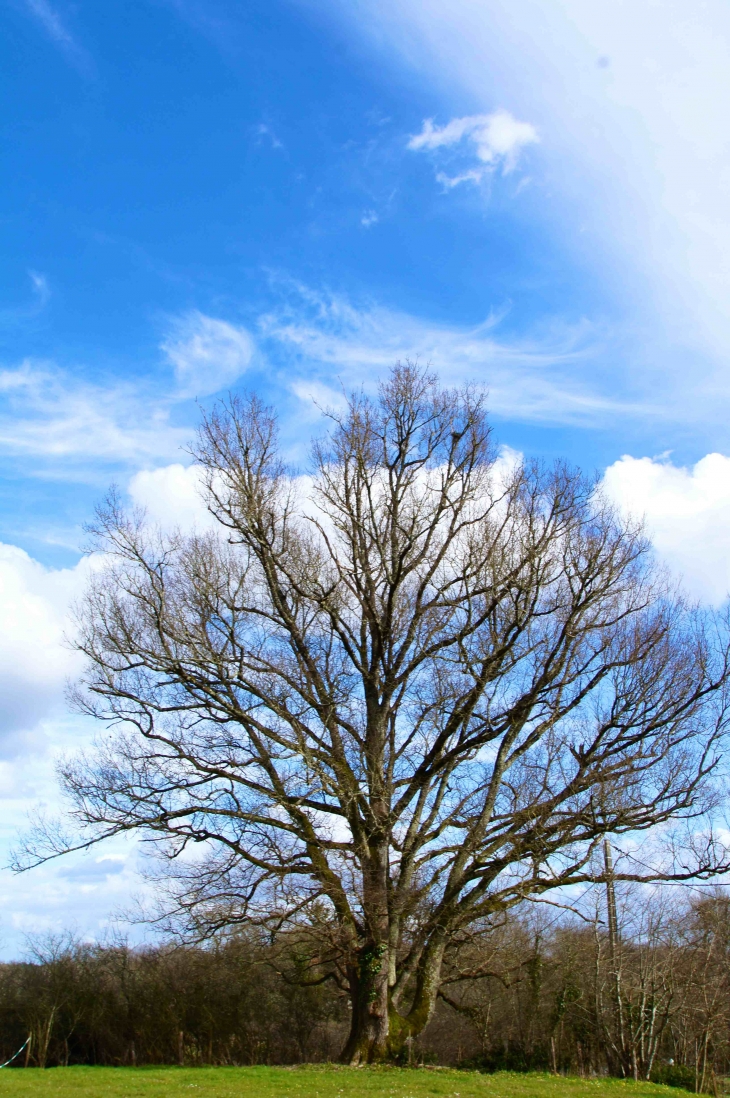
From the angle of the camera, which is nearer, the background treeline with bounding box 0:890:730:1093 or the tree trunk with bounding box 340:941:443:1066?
the tree trunk with bounding box 340:941:443:1066

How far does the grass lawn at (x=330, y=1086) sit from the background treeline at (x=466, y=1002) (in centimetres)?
190

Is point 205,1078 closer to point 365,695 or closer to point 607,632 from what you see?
point 365,695

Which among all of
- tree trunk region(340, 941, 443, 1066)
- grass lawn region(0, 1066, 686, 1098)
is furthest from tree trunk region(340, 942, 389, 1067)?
grass lawn region(0, 1066, 686, 1098)

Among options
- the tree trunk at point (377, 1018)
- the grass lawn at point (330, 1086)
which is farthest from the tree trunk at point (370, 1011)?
the grass lawn at point (330, 1086)

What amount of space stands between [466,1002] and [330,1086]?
17450mm

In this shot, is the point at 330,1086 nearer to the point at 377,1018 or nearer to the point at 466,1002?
the point at 377,1018

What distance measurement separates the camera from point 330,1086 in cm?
1199

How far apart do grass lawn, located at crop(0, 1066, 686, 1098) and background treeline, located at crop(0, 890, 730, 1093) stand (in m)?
1.90

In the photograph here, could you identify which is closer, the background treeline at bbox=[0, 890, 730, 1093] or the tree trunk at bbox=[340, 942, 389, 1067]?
the tree trunk at bbox=[340, 942, 389, 1067]

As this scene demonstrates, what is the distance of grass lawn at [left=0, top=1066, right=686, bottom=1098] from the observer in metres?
11.5

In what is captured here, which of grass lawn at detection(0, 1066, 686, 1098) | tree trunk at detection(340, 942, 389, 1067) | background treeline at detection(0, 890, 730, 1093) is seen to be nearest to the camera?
grass lawn at detection(0, 1066, 686, 1098)

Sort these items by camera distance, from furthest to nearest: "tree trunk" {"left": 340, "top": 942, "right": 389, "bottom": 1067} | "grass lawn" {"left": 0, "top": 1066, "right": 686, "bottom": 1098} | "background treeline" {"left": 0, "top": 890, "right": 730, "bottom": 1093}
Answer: "background treeline" {"left": 0, "top": 890, "right": 730, "bottom": 1093}
"tree trunk" {"left": 340, "top": 942, "right": 389, "bottom": 1067}
"grass lawn" {"left": 0, "top": 1066, "right": 686, "bottom": 1098}

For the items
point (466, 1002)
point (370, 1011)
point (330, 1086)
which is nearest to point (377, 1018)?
point (370, 1011)

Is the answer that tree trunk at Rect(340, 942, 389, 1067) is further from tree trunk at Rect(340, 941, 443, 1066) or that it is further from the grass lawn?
the grass lawn
